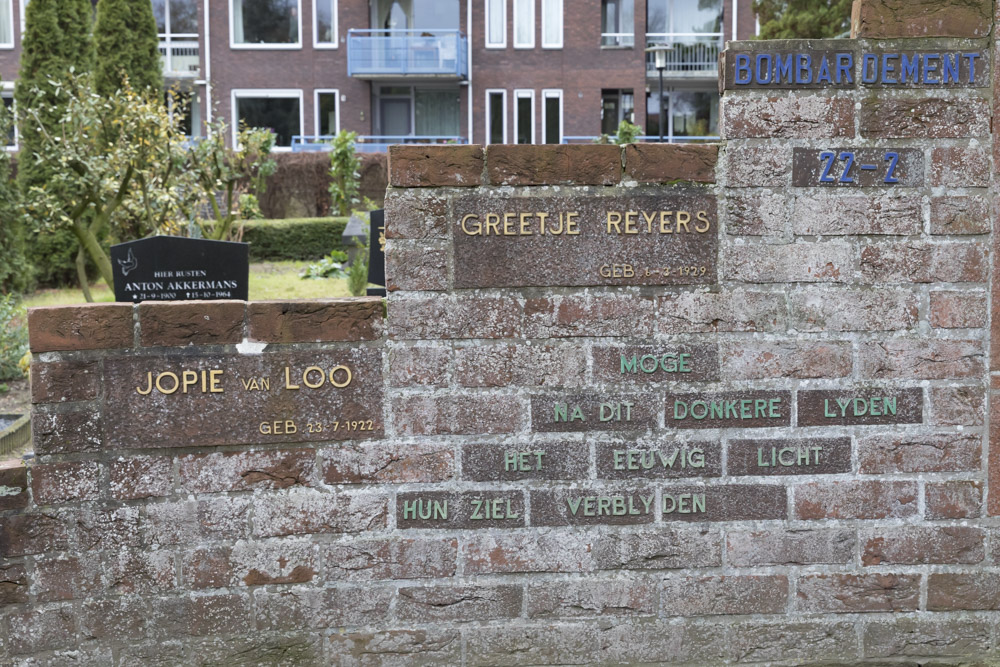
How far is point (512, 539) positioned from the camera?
12.4ft

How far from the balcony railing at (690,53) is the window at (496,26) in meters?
4.18

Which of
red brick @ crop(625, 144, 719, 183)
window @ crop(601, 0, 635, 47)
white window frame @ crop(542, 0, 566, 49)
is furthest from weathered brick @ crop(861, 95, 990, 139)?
window @ crop(601, 0, 635, 47)

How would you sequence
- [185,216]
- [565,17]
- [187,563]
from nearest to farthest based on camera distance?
[187,563]
[185,216]
[565,17]

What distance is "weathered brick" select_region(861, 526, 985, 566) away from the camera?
3.84 metres

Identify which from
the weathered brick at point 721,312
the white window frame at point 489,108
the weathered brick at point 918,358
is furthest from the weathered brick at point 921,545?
the white window frame at point 489,108

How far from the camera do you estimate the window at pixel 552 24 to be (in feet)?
87.8

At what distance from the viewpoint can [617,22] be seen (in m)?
27.5

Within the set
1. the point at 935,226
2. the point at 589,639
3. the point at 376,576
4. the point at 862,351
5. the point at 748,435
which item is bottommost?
the point at 589,639

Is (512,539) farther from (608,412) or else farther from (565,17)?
(565,17)

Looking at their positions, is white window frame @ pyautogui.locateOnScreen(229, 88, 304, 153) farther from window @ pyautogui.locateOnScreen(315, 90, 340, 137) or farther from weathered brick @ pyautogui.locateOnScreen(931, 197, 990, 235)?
weathered brick @ pyautogui.locateOnScreen(931, 197, 990, 235)

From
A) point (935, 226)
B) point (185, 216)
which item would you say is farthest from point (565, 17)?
point (935, 226)

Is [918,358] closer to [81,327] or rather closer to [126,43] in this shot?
[81,327]

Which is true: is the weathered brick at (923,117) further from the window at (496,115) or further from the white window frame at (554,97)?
the window at (496,115)

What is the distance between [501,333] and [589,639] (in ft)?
4.03
